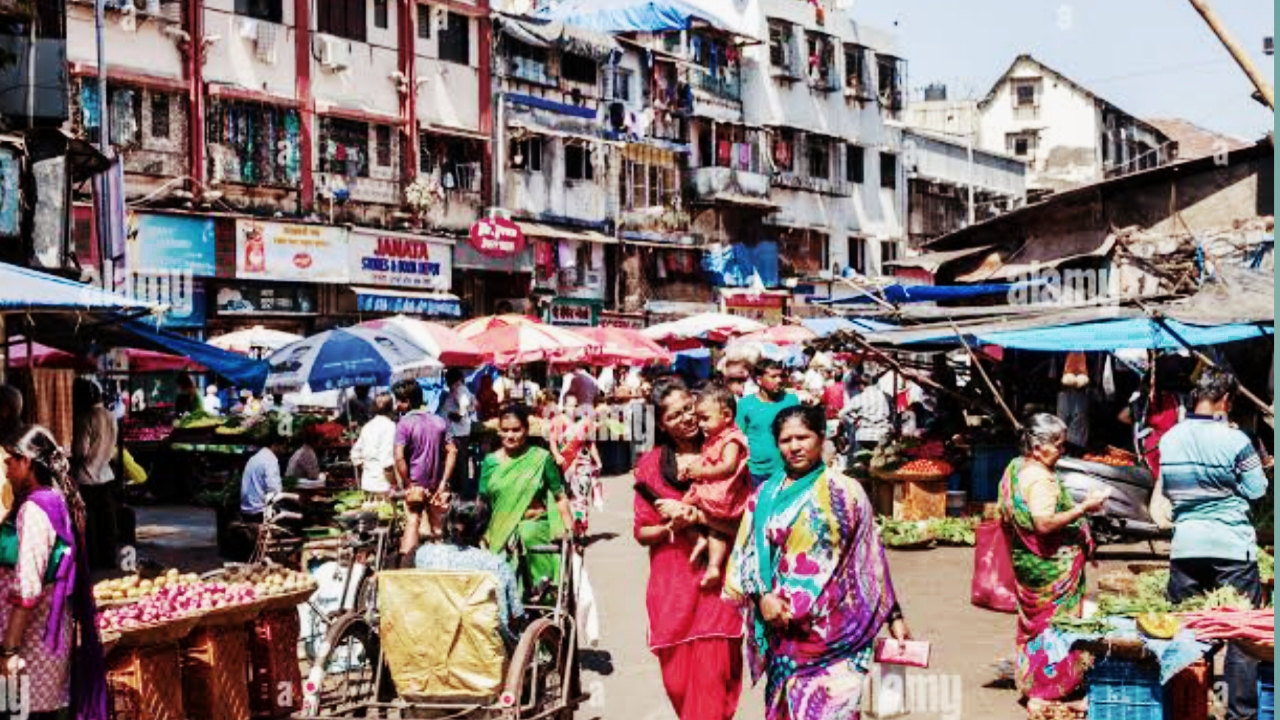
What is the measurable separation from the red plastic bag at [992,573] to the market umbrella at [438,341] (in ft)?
28.8

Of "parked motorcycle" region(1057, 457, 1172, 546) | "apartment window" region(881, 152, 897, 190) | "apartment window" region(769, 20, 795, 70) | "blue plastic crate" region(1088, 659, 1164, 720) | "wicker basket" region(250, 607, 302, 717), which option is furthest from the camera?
"apartment window" region(881, 152, 897, 190)

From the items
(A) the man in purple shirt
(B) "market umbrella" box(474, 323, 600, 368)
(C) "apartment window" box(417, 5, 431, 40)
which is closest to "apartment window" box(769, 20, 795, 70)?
(C) "apartment window" box(417, 5, 431, 40)

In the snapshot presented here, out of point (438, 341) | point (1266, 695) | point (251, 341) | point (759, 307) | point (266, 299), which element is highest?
point (759, 307)

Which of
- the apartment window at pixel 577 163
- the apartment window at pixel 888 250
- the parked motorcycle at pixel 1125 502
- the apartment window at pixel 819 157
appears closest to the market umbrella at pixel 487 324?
the parked motorcycle at pixel 1125 502

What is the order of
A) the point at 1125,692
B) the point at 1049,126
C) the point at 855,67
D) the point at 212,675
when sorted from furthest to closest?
the point at 1049,126, the point at 855,67, the point at 212,675, the point at 1125,692

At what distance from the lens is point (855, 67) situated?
2210 inches

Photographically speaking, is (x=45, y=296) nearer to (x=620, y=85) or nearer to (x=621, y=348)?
(x=621, y=348)

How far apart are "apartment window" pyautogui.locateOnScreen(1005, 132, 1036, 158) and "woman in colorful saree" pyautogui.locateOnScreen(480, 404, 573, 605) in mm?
58507

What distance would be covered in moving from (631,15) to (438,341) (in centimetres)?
2777

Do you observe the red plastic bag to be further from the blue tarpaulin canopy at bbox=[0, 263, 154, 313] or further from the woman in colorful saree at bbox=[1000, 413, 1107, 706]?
the blue tarpaulin canopy at bbox=[0, 263, 154, 313]

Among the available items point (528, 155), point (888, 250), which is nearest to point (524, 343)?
point (528, 155)

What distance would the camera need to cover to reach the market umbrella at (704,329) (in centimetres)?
3167

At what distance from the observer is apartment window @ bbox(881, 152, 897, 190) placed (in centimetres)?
5712

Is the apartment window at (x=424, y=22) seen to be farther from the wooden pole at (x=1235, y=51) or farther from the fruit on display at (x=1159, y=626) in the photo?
the fruit on display at (x=1159, y=626)
